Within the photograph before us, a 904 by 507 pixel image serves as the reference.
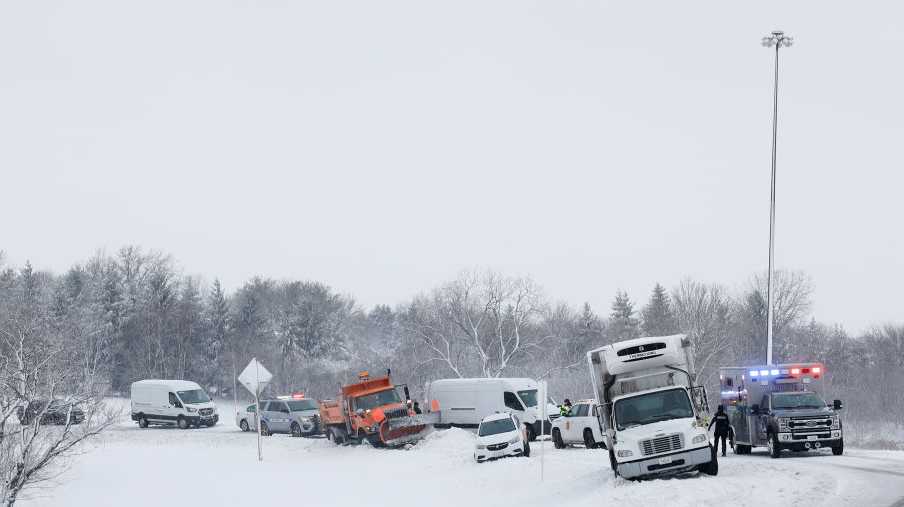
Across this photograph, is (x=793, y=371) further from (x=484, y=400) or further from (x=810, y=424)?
(x=484, y=400)

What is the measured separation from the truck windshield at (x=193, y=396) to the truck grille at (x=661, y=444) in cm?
3688

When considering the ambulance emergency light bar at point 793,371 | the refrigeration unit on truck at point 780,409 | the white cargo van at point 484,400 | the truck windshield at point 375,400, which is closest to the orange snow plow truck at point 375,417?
the truck windshield at point 375,400

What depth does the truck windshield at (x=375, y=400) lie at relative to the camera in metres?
37.1

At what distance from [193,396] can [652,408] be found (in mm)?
37033

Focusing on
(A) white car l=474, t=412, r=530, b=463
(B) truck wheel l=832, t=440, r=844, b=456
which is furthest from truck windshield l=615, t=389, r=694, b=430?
(A) white car l=474, t=412, r=530, b=463

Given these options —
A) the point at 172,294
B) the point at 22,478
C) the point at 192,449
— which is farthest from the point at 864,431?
the point at 172,294

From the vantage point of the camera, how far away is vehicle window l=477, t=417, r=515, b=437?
28.9 m

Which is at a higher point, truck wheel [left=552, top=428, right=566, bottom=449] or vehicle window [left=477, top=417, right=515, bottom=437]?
vehicle window [left=477, top=417, right=515, bottom=437]

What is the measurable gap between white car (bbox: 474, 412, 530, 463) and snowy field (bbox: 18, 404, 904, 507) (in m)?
0.53

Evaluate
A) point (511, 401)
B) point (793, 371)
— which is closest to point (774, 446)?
point (793, 371)

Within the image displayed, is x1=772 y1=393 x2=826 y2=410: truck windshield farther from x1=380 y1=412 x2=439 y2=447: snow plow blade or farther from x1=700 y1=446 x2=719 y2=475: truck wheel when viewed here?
x1=380 y1=412 x2=439 y2=447: snow plow blade

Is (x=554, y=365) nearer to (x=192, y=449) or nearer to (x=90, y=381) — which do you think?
(x=192, y=449)

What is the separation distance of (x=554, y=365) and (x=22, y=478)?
53.8m

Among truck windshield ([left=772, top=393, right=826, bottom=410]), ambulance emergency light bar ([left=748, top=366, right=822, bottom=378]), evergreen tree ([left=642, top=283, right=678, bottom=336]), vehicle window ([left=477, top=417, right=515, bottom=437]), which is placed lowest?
vehicle window ([left=477, top=417, right=515, bottom=437])
